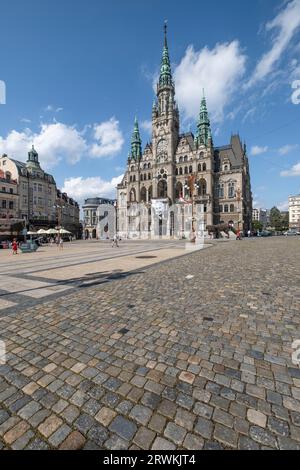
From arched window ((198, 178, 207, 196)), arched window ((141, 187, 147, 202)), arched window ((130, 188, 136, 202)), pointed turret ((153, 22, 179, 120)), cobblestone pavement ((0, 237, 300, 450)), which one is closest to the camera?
cobblestone pavement ((0, 237, 300, 450))

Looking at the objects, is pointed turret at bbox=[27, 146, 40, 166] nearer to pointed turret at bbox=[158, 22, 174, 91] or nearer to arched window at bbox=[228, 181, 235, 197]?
pointed turret at bbox=[158, 22, 174, 91]

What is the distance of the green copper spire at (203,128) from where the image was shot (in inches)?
2329

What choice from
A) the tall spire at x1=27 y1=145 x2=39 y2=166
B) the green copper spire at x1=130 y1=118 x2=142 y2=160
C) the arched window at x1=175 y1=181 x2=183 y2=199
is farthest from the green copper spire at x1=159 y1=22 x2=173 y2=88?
the tall spire at x1=27 y1=145 x2=39 y2=166

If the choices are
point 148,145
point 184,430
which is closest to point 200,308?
point 184,430

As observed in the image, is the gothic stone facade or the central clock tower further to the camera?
the central clock tower

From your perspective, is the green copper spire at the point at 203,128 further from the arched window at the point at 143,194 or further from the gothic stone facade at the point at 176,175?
the arched window at the point at 143,194

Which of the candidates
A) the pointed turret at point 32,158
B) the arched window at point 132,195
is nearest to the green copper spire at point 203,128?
the arched window at point 132,195

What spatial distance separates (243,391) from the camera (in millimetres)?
2484

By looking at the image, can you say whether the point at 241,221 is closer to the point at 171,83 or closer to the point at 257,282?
the point at 171,83

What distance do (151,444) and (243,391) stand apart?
121 centimetres

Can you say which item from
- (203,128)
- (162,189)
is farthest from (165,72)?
(162,189)

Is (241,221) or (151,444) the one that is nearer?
(151,444)

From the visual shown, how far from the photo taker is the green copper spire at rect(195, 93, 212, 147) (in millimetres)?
59169

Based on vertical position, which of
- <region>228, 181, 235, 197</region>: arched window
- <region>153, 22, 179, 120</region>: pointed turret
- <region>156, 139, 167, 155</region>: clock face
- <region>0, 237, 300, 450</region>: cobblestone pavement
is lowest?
<region>0, 237, 300, 450</region>: cobblestone pavement
